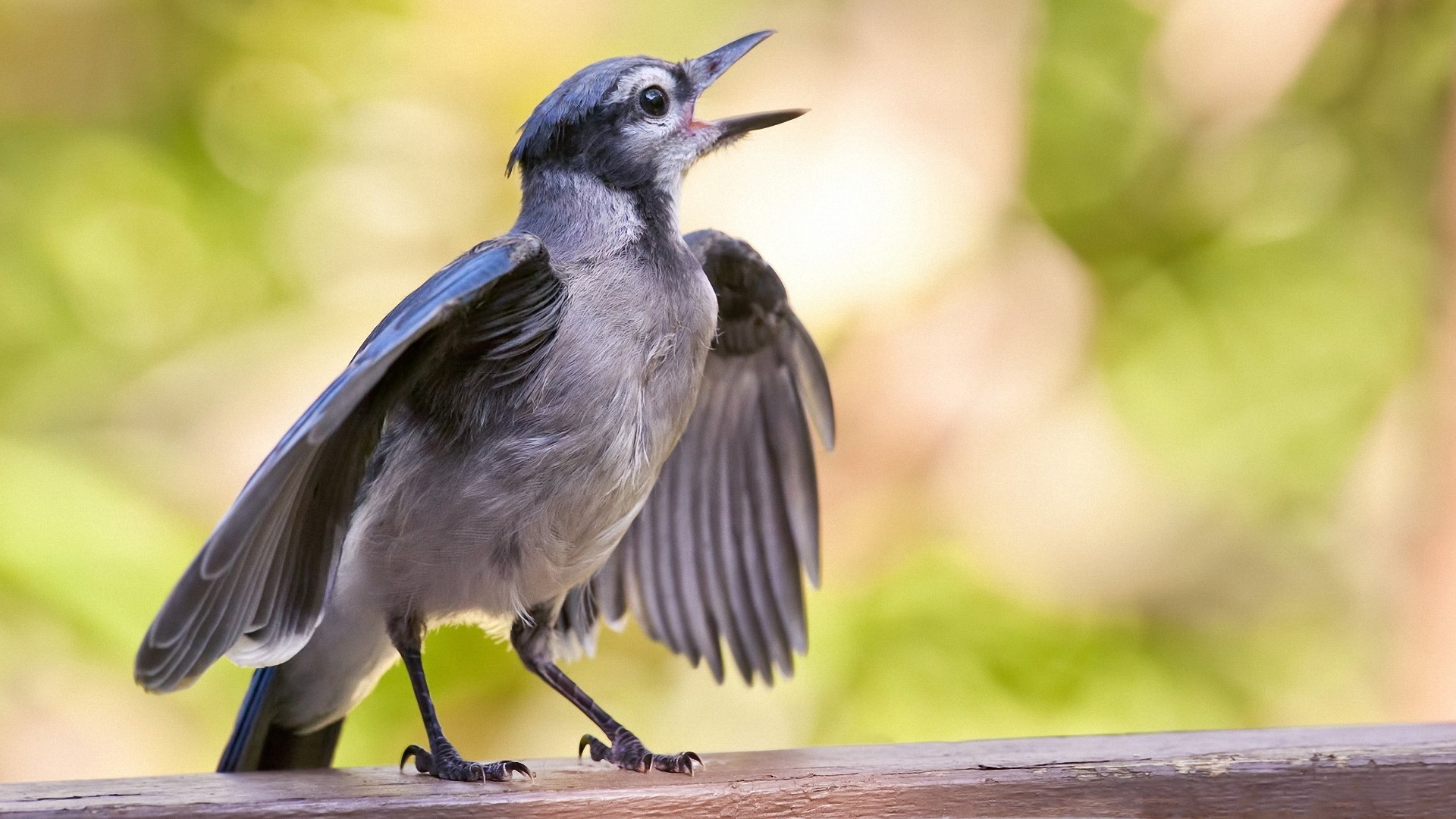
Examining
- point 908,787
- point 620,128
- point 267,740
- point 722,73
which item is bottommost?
point 908,787

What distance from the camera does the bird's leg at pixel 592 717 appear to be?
1.86 metres

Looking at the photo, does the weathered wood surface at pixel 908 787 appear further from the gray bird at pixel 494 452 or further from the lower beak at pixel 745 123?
the lower beak at pixel 745 123

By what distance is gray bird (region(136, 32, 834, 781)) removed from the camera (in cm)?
166

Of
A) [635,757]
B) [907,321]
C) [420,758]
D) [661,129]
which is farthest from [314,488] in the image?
[907,321]

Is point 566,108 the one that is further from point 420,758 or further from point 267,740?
point 267,740

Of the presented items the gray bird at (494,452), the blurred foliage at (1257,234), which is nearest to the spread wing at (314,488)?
the gray bird at (494,452)

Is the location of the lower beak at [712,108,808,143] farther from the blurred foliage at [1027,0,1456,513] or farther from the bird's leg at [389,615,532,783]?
the blurred foliage at [1027,0,1456,513]

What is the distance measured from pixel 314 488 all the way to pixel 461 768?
42cm

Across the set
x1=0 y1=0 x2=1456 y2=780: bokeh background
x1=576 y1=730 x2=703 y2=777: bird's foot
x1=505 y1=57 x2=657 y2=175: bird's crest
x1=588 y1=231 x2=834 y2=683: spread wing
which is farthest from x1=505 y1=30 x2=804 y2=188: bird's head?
x1=0 y1=0 x2=1456 y2=780: bokeh background

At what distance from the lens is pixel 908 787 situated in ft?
5.57

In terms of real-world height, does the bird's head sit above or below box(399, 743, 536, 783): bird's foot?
above

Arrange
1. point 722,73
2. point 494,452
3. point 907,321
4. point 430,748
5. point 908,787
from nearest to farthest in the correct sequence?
1. point 908,787
2. point 494,452
3. point 430,748
4. point 722,73
5. point 907,321

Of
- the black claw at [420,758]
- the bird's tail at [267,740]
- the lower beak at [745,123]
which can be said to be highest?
the lower beak at [745,123]

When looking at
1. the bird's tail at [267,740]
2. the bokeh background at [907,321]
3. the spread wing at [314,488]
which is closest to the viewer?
the spread wing at [314,488]
